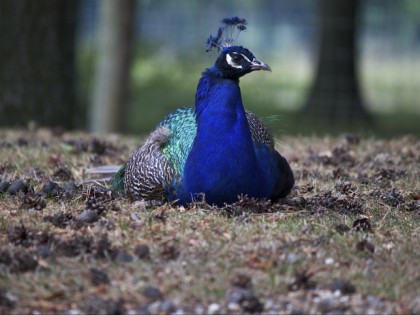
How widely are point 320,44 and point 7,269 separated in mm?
9677

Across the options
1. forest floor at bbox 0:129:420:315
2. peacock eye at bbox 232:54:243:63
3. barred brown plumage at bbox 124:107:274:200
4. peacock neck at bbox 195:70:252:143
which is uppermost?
peacock eye at bbox 232:54:243:63

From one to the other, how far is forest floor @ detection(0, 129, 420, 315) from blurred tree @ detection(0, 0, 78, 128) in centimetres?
398

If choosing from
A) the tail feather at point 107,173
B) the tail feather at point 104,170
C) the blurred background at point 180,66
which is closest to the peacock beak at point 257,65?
the blurred background at point 180,66

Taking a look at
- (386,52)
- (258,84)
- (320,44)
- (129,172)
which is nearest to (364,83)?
(386,52)

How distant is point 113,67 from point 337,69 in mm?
4516

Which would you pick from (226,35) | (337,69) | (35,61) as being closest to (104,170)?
(226,35)

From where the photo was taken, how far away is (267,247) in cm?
404

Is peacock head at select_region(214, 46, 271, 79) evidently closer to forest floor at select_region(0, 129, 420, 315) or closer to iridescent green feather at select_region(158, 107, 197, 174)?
iridescent green feather at select_region(158, 107, 197, 174)

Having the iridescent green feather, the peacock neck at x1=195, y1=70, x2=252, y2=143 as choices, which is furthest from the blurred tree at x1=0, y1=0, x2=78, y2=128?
the peacock neck at x1=195, y1=70, x2=252, y2=143

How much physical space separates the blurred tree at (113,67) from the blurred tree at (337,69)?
143 inches

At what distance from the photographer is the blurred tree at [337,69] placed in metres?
12.7

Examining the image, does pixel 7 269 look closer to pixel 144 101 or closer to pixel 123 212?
pixel 123 212

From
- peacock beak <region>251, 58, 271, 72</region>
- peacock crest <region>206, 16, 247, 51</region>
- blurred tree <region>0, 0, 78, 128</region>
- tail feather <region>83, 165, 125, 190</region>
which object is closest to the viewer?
peacock beak <region>251, 58, 271, 72</region>

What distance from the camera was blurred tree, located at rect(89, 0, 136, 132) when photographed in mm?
9453
